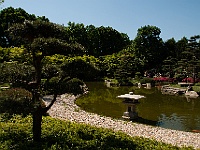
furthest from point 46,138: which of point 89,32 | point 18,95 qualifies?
point 89,32

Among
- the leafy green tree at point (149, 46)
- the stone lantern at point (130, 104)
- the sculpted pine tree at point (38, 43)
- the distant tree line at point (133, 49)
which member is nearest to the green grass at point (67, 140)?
the sculpted pine tree at point (38, 43)

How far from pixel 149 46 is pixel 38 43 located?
35.6 m

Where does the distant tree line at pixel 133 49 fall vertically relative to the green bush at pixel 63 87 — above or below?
above

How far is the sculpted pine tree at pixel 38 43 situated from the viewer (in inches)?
234

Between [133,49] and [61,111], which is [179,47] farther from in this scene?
[61,111]

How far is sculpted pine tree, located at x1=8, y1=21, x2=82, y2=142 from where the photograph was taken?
5949mm

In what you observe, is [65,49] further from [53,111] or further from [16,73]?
[53,111]

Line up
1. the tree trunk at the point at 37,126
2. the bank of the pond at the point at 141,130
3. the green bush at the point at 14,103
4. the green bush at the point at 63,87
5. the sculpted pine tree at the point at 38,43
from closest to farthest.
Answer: the green bush at the point at 14,103
the sculpted pine tree at the point at 38,43
the green bush at the point at 63,87
the tree trunk at the point at 37,126
the bank of the pond at the point at 141,130

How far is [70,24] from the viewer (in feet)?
153

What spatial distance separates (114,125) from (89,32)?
37.9m

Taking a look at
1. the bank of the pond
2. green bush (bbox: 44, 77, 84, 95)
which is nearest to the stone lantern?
the bank of the pond

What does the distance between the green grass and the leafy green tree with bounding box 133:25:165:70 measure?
31.5m

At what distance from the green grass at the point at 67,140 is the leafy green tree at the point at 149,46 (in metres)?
31.5

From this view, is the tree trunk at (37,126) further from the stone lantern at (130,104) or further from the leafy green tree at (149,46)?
the leafy green tree at (149,46)
